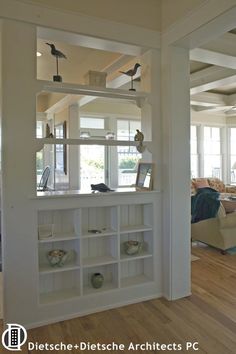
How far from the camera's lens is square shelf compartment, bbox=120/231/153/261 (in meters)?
2.77

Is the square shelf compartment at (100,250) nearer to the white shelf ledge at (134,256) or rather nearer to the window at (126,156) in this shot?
the white shelf ledge at (134,256)

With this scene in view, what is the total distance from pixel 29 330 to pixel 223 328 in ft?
5.11

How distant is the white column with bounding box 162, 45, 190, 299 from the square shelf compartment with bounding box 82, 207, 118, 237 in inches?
20.5

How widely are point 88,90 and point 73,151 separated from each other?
3327 mm

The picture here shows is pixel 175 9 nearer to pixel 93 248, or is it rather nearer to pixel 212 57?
pixel 212 57

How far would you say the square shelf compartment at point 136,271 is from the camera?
2789 millimetres

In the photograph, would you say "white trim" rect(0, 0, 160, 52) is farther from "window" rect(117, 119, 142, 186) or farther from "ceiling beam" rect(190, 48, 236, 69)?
"window" rect(117, 119, 142, 186)

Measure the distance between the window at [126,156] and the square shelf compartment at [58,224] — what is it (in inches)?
→ 157

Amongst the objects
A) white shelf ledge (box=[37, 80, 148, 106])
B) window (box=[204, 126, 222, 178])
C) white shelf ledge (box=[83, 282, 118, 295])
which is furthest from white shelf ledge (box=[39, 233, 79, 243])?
window (box=[204, 126, 222, 178])

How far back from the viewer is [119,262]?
266 cm

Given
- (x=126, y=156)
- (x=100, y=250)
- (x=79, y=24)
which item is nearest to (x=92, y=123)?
(x=126, y=156)

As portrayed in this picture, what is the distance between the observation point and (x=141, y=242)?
293 centimetres

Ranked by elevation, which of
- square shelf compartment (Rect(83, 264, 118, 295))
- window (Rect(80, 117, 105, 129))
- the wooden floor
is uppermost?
window (Rect(80, 117, 105, 129))

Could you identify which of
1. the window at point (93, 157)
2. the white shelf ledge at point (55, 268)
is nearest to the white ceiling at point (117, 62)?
the window at point (93, 157)
